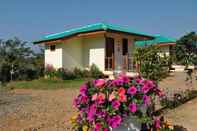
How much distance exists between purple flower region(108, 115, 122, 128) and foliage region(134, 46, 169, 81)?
3421mm

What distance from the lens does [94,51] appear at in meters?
18.0

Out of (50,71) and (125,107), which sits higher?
(50,71)

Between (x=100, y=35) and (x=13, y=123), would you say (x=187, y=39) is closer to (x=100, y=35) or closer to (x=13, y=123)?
(x=13, y=123)

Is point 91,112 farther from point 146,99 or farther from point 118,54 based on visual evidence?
point 118,54

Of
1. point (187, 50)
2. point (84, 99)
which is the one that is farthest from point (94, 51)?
point (84, 99)

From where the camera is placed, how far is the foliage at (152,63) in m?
7.09

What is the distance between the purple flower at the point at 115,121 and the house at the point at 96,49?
12868mm

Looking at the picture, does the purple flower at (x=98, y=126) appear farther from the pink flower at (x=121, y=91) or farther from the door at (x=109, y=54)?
the door at (x=109, y=54)

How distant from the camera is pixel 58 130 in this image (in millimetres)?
5266

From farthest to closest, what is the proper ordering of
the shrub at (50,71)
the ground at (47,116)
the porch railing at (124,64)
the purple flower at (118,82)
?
the shrub at (50,71), the porch railing at (124,64), the ground at (47,116), the purple flower at (118,82)

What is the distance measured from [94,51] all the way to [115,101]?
46.5 feet

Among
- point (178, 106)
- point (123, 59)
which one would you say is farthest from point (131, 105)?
point (123, 59)

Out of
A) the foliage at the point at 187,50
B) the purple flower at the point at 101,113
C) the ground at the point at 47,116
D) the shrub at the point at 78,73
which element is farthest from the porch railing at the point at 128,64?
the purple flower at the point at 101,113

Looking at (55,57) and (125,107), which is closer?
(125,107)
